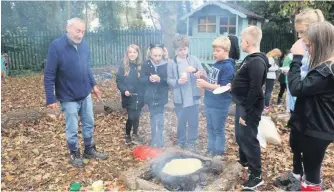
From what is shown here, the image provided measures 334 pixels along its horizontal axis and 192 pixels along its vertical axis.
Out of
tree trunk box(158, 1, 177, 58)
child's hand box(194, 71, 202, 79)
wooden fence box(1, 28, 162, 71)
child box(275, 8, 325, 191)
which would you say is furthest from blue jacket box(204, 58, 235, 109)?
wooden fence box(1, 28, 162, 71)

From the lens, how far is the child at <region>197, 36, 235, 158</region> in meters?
3.78

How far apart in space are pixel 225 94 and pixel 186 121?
0.86 meters

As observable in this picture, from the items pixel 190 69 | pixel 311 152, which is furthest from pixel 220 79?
pixel 311 152

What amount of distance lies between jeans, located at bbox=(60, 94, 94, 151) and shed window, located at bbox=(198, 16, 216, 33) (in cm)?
1156

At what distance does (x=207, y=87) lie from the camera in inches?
149

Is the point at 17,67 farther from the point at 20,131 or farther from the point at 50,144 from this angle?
the point at 50,144

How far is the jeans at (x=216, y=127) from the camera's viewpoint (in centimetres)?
394

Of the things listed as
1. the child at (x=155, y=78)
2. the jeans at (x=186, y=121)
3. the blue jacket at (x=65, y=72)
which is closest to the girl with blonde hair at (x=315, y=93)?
the jeans at (x=186, y=121)

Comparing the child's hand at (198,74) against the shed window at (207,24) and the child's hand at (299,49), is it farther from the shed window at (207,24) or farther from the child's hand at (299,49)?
the shed window at (207,24)

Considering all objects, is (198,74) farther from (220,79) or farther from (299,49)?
(299,49)

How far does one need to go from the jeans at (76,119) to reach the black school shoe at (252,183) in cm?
217

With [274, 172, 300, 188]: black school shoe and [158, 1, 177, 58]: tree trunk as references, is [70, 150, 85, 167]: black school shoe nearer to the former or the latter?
[274, 172, 300, 188]: black school shoe

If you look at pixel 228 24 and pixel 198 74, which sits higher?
pixel 228 24

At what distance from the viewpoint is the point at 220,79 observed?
12.6 ft
